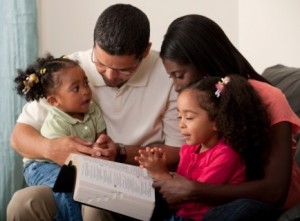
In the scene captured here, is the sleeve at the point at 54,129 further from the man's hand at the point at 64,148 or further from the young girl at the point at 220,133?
the young girl at the point at 220,133

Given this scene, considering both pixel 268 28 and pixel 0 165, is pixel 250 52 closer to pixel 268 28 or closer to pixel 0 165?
pixel 268 28

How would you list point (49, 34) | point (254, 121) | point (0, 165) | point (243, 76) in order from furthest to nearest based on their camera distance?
point (49, 34) < point (0, 165) < point (243, 76) < point (254, 121)

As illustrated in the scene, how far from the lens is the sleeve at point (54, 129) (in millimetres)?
1692

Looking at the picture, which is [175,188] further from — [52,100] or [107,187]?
[52,100]

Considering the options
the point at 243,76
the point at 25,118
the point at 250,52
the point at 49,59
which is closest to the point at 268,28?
the point at 250,52

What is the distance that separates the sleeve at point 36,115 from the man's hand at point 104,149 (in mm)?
335

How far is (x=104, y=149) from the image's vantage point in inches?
61.0

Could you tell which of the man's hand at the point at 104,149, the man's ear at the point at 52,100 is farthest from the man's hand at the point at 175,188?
the man's ear at the point at 52,100

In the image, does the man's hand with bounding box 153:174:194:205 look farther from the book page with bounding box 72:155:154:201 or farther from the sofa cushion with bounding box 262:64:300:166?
the sofa cushion with bounding box 262:64:300:166

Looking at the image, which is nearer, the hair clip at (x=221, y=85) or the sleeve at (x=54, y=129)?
the hair clip at (x=221, y=85)

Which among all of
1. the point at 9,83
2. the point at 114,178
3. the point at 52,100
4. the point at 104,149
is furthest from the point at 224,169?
the point at 9,83

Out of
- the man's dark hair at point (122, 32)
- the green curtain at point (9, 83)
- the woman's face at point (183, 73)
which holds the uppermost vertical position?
the man's dark hair at point (122, 32)

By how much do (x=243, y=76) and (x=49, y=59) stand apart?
0.76 meters

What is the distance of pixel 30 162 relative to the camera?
173 cm
